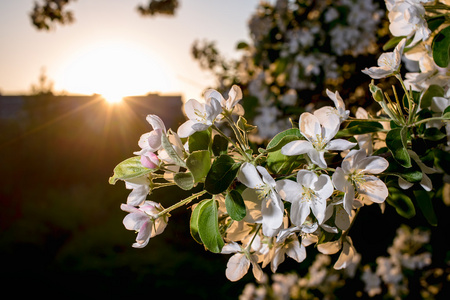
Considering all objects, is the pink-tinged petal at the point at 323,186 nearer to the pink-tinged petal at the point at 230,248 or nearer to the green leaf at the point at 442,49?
the pink-tinged petal at the point at 230,248

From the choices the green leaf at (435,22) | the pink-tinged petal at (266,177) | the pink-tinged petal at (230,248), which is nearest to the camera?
the pink-tinged petal at (266,177)

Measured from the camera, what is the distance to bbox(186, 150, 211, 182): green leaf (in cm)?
48

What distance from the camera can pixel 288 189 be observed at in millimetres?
490

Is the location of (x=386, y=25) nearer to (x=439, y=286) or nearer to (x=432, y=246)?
(x=432, y=246)

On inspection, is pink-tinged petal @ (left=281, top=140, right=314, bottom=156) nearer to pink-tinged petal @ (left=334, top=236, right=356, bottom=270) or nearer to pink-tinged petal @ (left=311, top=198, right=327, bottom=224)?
pink-tinged petal @ (left=311, top=198, right=327, bottom=224)

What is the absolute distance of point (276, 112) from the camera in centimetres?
242

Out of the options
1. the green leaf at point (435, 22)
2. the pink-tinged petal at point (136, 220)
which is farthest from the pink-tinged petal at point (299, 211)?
the green leaf at point (435, 22)

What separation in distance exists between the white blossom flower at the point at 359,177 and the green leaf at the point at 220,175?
0.41 feet

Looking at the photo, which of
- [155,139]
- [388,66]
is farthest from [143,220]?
[388,66]

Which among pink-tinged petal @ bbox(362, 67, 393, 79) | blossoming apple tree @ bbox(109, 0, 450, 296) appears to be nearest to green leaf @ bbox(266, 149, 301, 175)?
blossoming apple tree @ bbox(109, 0, 450, 296)

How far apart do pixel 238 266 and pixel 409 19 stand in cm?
48

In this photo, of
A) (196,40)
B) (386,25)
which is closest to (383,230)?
(386,25)

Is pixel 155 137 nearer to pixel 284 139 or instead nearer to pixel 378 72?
pixel 284 139

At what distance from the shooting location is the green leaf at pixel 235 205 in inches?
19.5
